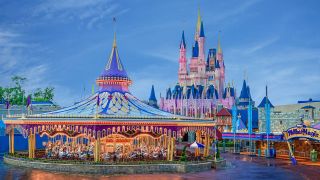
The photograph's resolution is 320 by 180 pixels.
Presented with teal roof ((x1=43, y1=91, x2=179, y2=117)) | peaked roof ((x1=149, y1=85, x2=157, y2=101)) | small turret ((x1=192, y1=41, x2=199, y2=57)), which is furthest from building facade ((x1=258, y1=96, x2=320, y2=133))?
peaked roof ((x1=149, y1=85, x2=157, y2=101))

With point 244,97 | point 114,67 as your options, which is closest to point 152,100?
point 244,97


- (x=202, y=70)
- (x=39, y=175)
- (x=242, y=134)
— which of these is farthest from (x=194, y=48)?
(x=39, y=175)

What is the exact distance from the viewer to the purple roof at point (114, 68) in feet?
120

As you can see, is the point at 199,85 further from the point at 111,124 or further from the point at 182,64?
the point at 111,124

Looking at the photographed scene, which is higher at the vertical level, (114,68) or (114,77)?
(114,68)

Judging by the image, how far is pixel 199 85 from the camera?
113625mm

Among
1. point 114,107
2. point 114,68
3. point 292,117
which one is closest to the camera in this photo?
point 114,107

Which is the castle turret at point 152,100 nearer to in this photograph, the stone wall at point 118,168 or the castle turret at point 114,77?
the castle turret at point 114,77

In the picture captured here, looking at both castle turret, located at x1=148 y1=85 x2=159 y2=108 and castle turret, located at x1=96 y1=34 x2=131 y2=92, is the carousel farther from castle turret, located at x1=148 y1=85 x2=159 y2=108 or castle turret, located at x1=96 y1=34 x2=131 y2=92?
castle turret, located at x1=148 y1=85 x2=159 y2=108

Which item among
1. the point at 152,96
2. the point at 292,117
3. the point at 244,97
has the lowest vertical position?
the point at 292,117

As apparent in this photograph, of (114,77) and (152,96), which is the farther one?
(152,96)

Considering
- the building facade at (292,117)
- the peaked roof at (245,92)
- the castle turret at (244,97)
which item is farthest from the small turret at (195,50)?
the building facade at (292,117)

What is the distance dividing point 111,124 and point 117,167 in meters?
3.02

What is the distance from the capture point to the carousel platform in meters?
28.6
